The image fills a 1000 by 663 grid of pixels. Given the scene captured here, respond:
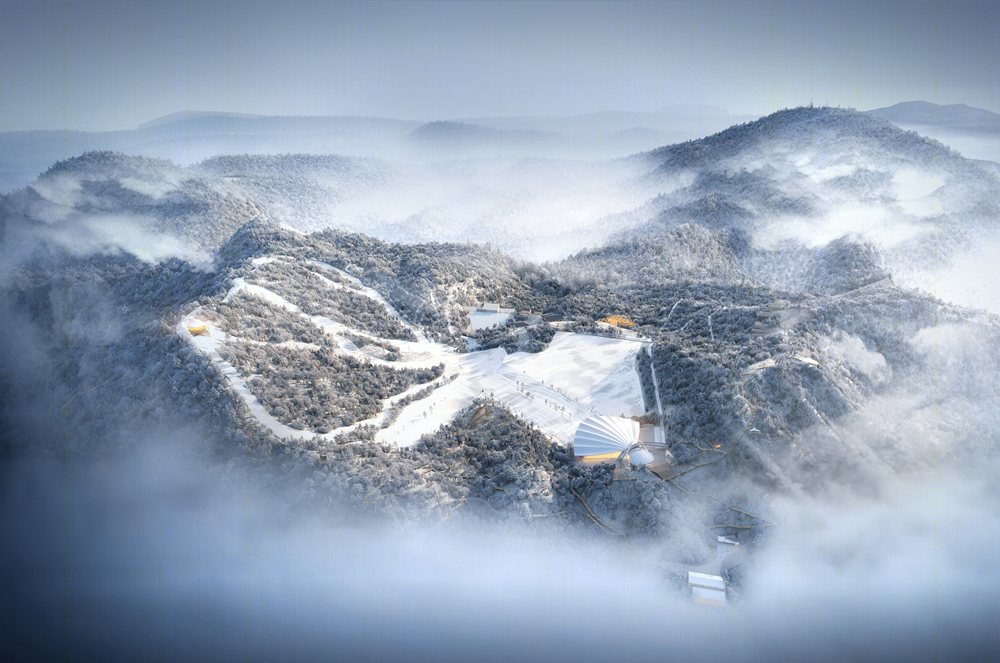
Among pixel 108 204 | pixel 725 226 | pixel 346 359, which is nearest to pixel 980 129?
pixel 725 226

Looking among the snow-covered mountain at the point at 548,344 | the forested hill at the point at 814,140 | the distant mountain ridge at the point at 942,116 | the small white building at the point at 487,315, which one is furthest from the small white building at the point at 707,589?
the forested hill at the point at 814,140

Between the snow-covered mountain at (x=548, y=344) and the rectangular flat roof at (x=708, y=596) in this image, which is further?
the snow-covered mountain at (x=548, y=344)

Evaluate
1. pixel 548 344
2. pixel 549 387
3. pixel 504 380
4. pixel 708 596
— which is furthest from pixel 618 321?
pixel 708 596

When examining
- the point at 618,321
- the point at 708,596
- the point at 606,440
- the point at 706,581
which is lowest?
the point at 708,596

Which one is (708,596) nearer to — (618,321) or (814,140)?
(618,321)

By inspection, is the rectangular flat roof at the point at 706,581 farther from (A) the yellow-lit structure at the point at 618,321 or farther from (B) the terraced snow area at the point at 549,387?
(A) the yellow-lit structure at the point at 618,321

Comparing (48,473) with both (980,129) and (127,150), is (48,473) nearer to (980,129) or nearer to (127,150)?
(127,150)

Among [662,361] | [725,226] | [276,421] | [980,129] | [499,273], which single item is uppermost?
[980,129]
